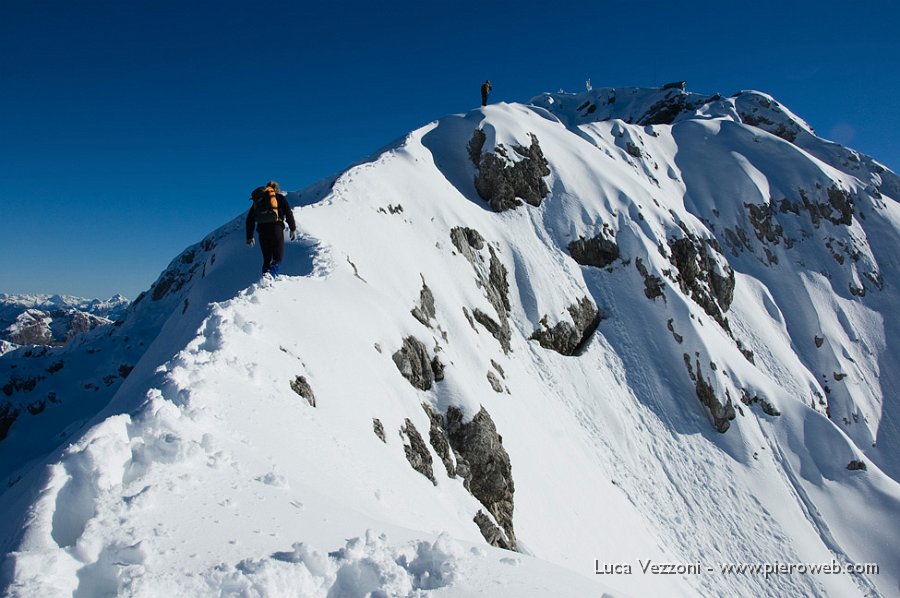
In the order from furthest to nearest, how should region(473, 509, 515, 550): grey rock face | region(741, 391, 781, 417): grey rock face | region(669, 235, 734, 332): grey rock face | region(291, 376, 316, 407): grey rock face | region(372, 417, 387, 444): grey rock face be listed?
1. region(669, 235, 734, 332): grey rock face
2. region(741, 391, 781, 417): grey rock face
3. region(473, 509, 515, 550): grey rock face
4. region(372, 417, 387, 444): grey rock face
5. region(291, 376, 316, 407): grey rock face

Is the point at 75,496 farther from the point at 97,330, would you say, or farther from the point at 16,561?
the point at 97,330

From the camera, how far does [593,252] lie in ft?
128

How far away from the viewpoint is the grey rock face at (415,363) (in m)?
16.1

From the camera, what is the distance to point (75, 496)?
15.4 feet

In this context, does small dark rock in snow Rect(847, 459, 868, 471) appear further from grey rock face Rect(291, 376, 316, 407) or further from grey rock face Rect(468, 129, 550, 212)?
grey rock face Rect(291, 376, 316, 407)

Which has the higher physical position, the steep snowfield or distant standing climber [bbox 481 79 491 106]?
distant standing climber [bbox 481 79 491 106]

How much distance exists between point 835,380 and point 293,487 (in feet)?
187

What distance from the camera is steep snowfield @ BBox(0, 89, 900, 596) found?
482cm

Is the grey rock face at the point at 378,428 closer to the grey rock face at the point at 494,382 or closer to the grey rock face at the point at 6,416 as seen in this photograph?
the grey rock face at the point at 494,382

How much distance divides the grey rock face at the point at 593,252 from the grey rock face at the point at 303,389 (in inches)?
1248

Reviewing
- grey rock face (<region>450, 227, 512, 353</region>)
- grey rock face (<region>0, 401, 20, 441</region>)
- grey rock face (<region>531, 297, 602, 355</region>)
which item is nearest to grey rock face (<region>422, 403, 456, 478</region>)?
grey rock face (<region>450, 227, 512, 353</region>)

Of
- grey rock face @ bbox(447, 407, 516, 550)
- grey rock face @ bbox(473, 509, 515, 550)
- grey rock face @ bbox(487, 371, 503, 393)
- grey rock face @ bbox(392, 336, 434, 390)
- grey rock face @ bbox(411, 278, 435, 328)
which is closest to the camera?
grey rock face @ bbox(473, 509, 515, 550)

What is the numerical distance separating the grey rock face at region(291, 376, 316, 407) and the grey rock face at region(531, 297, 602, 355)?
73.5 ft

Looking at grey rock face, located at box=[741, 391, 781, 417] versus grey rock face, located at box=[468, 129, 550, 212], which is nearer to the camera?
grey rock face, located at box=[741, 391, 781, 417]
